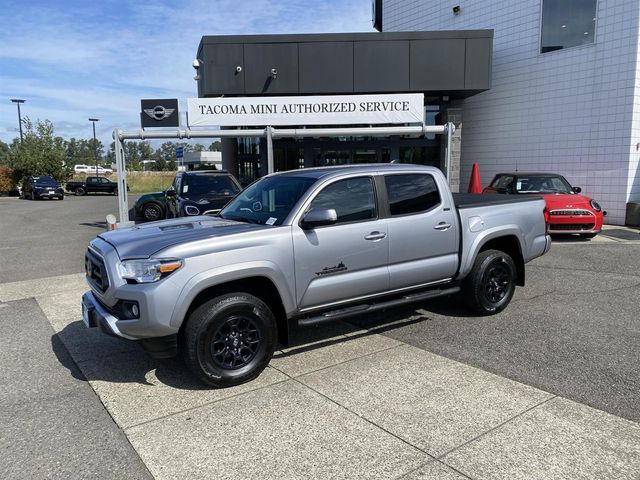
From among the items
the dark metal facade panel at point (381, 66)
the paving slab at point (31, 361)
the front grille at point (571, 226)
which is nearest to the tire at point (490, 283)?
the paving slab at point (31, 361)

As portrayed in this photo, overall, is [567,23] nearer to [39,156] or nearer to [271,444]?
[271,444]

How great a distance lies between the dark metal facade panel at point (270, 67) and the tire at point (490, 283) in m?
12.3

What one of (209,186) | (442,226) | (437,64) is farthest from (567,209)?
(209,186)

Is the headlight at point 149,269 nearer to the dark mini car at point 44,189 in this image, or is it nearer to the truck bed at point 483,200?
the truck bed at point 483,200

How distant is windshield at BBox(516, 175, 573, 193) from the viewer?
12.3 metres

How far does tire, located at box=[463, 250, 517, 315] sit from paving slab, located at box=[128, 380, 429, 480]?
266cm

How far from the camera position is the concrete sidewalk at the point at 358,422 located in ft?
9.78

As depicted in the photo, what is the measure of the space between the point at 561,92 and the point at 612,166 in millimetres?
2939

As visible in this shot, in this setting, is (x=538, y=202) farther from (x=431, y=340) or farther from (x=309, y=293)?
(x=309, y=293)

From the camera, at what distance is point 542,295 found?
6945 mm

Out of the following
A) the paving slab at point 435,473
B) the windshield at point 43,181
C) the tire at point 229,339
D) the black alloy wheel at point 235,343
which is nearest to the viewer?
the paving slab at point 435,473

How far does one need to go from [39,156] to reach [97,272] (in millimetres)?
42522

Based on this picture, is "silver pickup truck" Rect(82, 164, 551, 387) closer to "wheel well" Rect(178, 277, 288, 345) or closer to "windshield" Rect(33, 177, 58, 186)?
"wheel well" Rect(178, 277, 288, 345)

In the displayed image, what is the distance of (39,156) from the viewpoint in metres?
40.5
